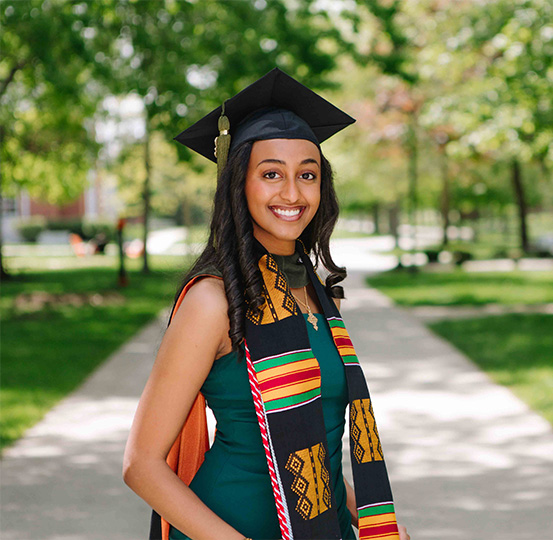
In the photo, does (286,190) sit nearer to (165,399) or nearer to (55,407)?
(165,399)

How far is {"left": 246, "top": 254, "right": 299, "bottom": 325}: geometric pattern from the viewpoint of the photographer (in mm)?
1881

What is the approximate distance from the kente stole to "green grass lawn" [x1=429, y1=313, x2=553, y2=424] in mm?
5292

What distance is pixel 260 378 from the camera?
1.79 meters

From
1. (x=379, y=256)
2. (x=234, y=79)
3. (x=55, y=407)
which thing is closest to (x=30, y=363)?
(x=55, y=407)

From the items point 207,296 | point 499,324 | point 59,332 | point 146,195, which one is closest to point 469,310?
point 499,324

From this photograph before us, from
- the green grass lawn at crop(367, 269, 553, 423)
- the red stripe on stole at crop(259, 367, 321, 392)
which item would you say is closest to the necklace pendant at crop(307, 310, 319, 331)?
the red stripe on stole at crop(259, 367, 321, 392)

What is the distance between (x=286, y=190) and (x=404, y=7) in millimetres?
18871

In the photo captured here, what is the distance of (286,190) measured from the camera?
6.43 feet

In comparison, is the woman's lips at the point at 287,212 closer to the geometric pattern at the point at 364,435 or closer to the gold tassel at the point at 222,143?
the gold tassel at the point at 222,143

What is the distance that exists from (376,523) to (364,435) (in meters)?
0.23

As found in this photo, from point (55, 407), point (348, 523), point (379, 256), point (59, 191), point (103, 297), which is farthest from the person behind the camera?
point (379, 256)

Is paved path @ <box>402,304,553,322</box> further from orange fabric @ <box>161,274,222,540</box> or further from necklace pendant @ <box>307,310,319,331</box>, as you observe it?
orange fabric @ <box>161,274,222,540</box>

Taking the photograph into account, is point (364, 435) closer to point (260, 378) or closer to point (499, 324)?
point (260, 378)

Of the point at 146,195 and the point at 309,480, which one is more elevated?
the point at 146,195
